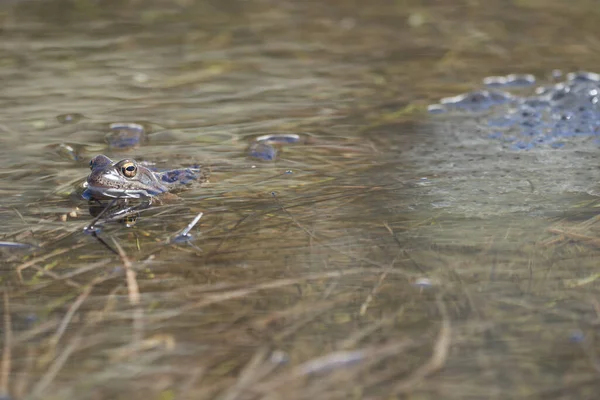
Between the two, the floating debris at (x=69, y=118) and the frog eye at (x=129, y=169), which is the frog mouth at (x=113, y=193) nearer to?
the frog eye at (x=129, y=169)

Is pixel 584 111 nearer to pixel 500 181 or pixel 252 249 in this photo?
pixel 500 181

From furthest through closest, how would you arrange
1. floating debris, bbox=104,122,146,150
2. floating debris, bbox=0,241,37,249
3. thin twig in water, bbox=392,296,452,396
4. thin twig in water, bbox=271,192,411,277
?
floating debris, bbox=104,122,146,150 → floating debris, bbox=0,241,37,249 → thin twig in water, bbox=271,192,411,277 → thin twig in water, bbox=392,296,452,396

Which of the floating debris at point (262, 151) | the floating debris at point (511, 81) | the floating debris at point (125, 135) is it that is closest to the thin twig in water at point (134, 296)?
the floating debris at point (262, 151)

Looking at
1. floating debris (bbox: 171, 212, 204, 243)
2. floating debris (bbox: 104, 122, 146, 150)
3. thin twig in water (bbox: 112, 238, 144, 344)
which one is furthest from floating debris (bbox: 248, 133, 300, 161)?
thin twig in water (bbox: 112, 238, 144, 344)

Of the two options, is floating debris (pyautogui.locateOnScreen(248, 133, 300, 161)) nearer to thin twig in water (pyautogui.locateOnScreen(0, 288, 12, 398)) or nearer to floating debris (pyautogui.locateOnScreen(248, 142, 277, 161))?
floating debris (pyautogui.locateOnScreen(248, 142, 277, 161))

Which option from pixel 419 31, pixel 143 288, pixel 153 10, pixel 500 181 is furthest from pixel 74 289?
pixel 153 10
